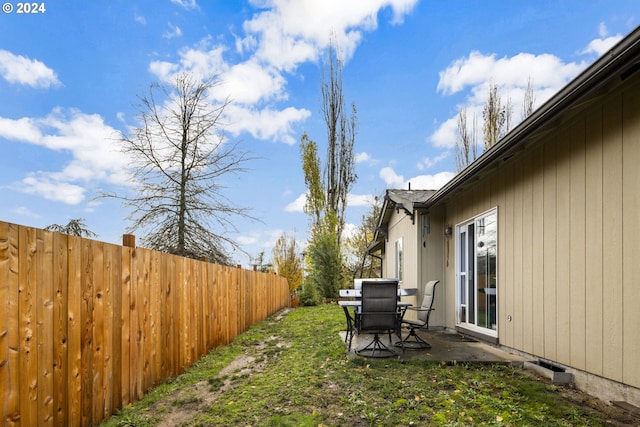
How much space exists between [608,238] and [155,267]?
4.48m

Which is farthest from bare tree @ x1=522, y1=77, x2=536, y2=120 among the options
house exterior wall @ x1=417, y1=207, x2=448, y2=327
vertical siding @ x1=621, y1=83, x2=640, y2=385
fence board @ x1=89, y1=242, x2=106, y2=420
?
fence board @ x1=89, y1=242, x2=106, y2=420

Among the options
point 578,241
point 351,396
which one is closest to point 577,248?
point 578,241

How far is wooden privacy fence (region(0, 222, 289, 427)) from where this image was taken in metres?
2.38

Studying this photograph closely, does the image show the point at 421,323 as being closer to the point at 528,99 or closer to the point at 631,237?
the point at 631,237

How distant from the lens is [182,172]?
30.5ft

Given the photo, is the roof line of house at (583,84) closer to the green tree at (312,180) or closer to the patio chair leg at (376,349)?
the patio chair leg at (376,349)

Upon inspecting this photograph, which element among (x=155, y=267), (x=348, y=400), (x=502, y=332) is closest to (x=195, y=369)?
(x=155, y=267)

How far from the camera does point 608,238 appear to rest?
3807mm

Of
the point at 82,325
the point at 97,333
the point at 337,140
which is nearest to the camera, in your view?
the point at 82,325

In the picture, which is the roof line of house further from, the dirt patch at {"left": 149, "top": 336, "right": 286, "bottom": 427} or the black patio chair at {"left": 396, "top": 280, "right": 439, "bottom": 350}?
Result: the dirt patch at {"left": 149, "top": 336, "right": 286, "bottom": 427}

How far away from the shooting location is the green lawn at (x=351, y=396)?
3.38 m

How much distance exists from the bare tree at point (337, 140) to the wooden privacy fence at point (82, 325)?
17442mm

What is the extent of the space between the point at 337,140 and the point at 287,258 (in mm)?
7474

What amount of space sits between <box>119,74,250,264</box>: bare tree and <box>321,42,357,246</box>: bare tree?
501 inches
